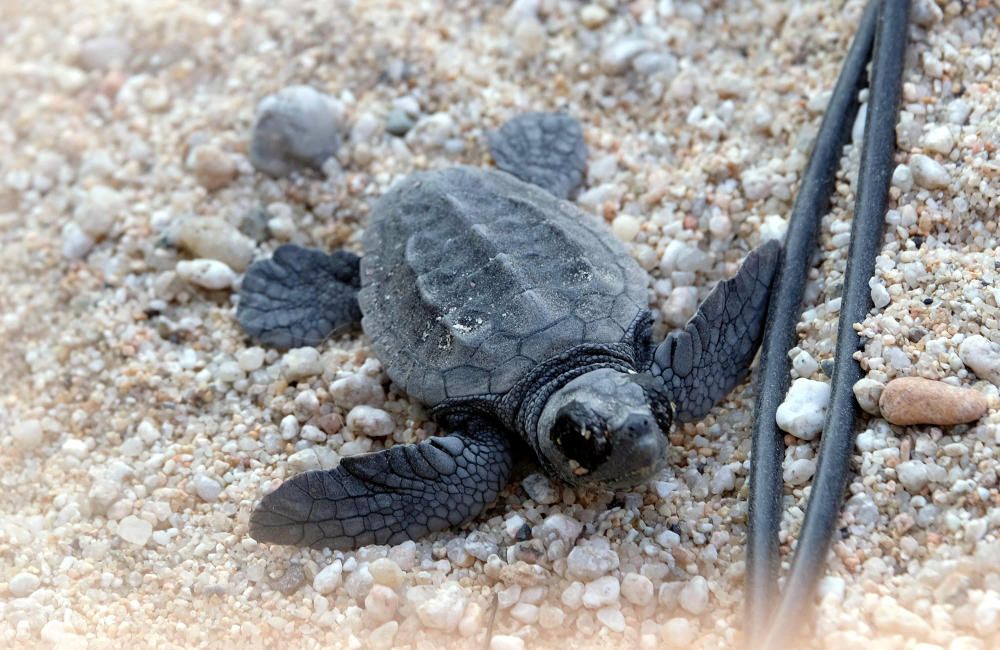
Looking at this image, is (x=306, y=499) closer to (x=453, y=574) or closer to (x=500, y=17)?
(x=453, y=574)

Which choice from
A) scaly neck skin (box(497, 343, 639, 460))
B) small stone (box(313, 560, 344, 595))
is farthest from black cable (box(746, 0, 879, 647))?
small stone (box(313, 560, 344, 595))

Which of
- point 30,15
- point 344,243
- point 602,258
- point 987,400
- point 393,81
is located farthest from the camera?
point 30,15

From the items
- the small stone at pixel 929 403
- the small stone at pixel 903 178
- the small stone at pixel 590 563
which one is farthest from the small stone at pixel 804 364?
the small stone at pixel 590 563

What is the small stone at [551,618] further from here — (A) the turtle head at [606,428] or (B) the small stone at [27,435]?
(B) the small stone at [27,435]

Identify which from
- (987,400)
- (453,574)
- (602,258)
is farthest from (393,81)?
(987,400)

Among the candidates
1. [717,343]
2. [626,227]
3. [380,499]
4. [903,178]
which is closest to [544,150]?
[626,227]
